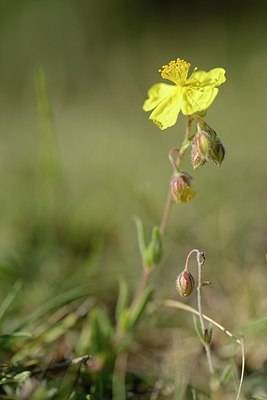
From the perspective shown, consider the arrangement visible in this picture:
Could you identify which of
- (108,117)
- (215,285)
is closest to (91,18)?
(108,117)

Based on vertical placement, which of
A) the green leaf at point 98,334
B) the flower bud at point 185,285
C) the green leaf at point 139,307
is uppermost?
the flower bud at point 185,285

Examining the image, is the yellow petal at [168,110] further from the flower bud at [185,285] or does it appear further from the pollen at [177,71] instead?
the flower bud at [185,285]

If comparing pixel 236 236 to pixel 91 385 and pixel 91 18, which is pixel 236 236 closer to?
pixel 91 385

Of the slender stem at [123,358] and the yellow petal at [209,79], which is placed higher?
the yellow petal at [209,79]

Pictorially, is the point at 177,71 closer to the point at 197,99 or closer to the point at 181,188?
the point at 197,99

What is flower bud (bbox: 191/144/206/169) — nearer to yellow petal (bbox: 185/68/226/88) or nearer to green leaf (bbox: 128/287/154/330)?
yellow petal (bbox: 185/68/226/88)

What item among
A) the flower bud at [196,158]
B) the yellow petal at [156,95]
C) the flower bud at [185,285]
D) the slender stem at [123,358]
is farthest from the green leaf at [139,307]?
the yellow petal at [156,95]
